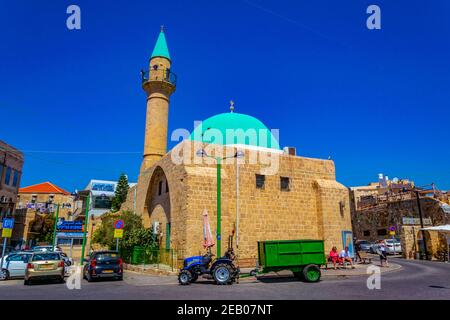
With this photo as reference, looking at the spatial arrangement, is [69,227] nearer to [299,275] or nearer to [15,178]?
[15,178]

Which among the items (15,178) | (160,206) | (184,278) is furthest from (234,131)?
(15,178)

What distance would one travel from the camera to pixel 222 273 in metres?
11.5

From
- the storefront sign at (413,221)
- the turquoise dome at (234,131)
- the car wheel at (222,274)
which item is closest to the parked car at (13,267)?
the car wheel at (222,274)

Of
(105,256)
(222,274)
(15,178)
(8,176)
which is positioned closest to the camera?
(222,274)

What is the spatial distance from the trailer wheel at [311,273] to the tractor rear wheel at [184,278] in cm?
402

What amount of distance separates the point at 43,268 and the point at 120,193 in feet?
81.9

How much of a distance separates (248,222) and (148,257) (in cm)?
541

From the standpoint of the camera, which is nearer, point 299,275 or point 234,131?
point 299,275

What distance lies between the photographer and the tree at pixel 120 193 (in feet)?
118

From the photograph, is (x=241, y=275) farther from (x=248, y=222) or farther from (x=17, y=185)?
(x=17, y=185)

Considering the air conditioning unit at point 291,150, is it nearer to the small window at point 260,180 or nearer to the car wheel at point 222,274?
the small window at point 260,180

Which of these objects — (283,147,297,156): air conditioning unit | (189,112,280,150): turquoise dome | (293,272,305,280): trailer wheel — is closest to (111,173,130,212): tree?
(189,112,280,150): turquoise dome
